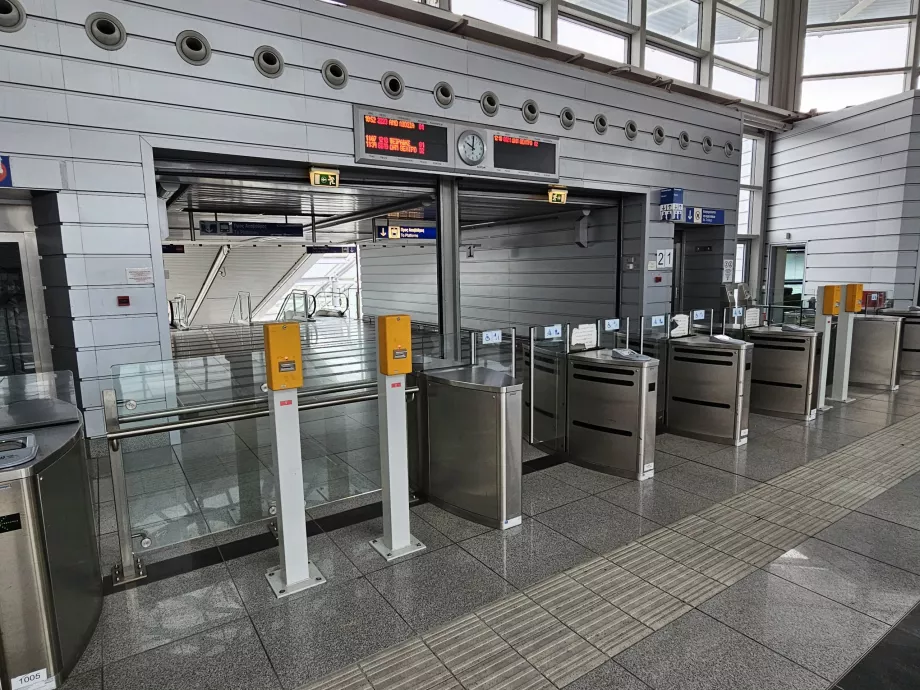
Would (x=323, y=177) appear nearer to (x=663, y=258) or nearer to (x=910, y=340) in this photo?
(x=663, y=258)

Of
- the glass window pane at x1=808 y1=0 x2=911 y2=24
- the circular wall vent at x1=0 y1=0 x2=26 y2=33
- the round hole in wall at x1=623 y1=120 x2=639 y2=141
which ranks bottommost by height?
the circular wall vent at x1=0 y1=0 x2=26 y2=33

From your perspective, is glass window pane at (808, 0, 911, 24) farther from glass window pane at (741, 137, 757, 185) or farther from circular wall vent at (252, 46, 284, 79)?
circular wall vent at (252, 46, 284, 79)

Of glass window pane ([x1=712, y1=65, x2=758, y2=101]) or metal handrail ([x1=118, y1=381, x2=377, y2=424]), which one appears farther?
glass window pane ([x1=712, y1=65, x2=758, y2=101])

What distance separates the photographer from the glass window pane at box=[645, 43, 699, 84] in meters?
8.89

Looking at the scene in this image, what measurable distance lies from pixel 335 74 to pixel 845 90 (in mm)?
9877

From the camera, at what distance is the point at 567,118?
22.6 feet

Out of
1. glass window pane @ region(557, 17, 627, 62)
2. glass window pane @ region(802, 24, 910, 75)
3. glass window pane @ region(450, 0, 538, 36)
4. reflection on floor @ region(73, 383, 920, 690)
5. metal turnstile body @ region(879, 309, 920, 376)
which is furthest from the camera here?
glass window pane @ region(802, 24, 910, 75)

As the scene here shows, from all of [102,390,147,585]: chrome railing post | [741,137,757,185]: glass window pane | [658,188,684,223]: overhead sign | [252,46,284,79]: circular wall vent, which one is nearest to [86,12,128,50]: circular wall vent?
[252,46,284,79]: circular wall vent

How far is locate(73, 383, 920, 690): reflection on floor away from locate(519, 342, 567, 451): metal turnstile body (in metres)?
0.97

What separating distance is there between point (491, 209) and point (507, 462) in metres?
6.84

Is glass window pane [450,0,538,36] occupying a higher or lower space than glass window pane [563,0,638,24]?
lower

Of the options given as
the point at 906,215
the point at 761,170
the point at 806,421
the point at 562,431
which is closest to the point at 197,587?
the point at 562,431

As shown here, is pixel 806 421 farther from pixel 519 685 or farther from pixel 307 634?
pixel 307 634

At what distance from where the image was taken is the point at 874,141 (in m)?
9.13
